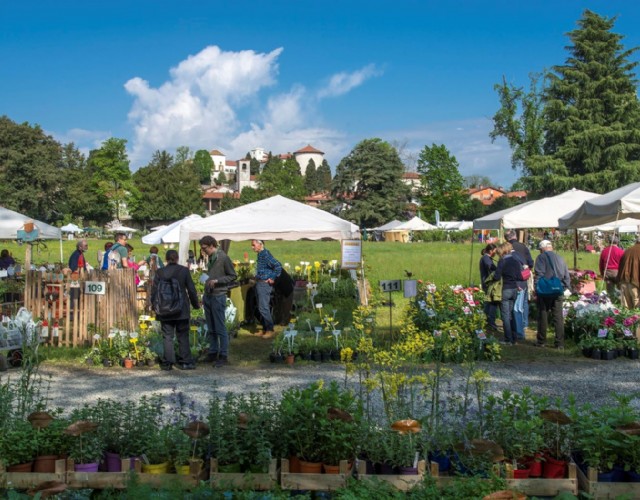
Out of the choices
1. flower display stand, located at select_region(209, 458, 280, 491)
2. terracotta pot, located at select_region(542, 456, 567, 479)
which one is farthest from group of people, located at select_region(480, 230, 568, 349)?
flower display stand, located at select_region(209, 458, 280, 491)

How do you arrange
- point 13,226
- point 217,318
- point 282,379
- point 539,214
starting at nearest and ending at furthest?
point 282,379 → point 217,318 → point 539,214 → point 13,226

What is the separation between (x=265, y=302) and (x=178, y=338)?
3.13 meters

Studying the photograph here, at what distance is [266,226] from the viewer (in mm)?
13414

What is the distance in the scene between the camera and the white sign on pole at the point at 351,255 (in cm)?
1398

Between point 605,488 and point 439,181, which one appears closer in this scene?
point 605,488

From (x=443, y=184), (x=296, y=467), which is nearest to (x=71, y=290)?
(x=296, y=467)

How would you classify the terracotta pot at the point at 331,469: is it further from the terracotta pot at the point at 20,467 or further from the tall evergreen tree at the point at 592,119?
the tall evergreen tree at the point at 592,119

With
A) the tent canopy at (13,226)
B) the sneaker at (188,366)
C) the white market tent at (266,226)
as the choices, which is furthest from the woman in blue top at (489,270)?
the tent canopy at (13,226)

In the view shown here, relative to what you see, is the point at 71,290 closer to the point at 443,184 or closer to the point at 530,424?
the point at 530,424

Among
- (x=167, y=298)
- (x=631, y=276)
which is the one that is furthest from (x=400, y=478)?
(x=631, y=276)

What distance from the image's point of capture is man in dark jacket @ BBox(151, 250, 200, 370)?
9396 millimetres

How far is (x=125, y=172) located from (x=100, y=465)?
285 ft

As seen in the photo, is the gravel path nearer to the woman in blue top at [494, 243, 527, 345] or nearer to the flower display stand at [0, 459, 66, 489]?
the woman in blue top at [494, 243, 527, 345]

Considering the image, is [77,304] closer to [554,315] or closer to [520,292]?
[520,292]
